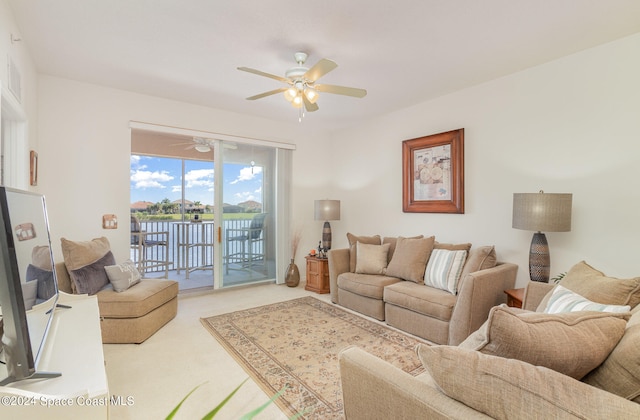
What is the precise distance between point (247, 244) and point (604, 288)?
418 centimetres

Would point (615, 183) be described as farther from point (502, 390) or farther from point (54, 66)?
point (54, 66)

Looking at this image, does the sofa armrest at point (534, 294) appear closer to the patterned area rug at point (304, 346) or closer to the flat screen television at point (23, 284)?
the patterned area rug at point (304, 346)

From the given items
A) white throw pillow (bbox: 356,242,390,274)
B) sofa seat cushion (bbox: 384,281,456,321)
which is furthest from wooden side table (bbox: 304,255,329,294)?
sofa seat cushion (bbox: 384,281,456,321)

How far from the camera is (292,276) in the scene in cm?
491

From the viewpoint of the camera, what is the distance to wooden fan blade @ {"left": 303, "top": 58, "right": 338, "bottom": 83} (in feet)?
7.34

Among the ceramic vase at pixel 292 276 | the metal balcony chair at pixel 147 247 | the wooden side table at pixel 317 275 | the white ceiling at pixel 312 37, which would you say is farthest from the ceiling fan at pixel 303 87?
the metal balcony chair at pixel 147 247

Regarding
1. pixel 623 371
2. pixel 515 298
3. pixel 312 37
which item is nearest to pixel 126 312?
pixel 312 37

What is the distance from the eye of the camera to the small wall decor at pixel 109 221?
3617 mm

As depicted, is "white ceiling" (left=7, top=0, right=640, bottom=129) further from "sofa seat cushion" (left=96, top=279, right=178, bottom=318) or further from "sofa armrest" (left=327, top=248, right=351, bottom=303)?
"sofa seat cushion" (left=96, top=279, right=178, bottom=318)

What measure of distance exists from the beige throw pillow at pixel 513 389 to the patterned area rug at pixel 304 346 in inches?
46.6

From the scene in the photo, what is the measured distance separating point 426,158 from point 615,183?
182 cm

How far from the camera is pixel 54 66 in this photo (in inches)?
121

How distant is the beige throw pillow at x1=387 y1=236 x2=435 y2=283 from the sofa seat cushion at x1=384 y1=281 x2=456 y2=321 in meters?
0.12

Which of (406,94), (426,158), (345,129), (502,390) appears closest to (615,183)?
(426,158)
